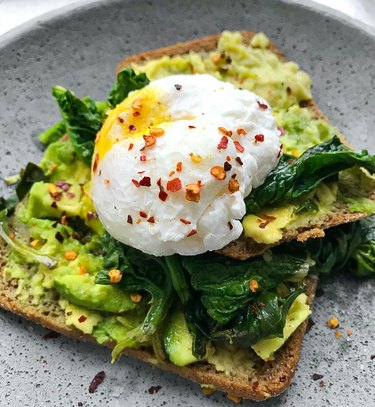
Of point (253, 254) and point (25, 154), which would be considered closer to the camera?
point (253, 254)

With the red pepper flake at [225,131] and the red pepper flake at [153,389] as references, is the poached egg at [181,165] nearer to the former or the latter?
the red pepper flake at [225,131]

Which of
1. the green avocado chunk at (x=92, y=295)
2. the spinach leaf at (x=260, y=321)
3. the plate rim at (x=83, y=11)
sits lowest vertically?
the green avocado chunk at (x=92, y=295)

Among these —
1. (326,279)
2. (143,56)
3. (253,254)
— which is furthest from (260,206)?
(143,56)

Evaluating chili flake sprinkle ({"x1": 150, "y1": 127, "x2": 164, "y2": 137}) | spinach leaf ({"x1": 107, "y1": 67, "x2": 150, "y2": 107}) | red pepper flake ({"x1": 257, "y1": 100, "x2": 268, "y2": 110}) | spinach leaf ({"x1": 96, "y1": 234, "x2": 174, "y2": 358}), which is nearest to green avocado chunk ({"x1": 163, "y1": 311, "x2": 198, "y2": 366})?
spinach leaf ({"x1": 96, "y1": 234, "x2": 174, "y2": 358})

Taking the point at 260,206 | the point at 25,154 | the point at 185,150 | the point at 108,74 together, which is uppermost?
the point at 185,150

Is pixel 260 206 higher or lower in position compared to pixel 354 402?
higher

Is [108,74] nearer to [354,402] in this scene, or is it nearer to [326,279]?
[326,279]

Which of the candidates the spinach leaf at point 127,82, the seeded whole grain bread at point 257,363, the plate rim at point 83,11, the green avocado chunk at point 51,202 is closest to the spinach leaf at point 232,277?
the seeded whole grain bread at point 257,363
